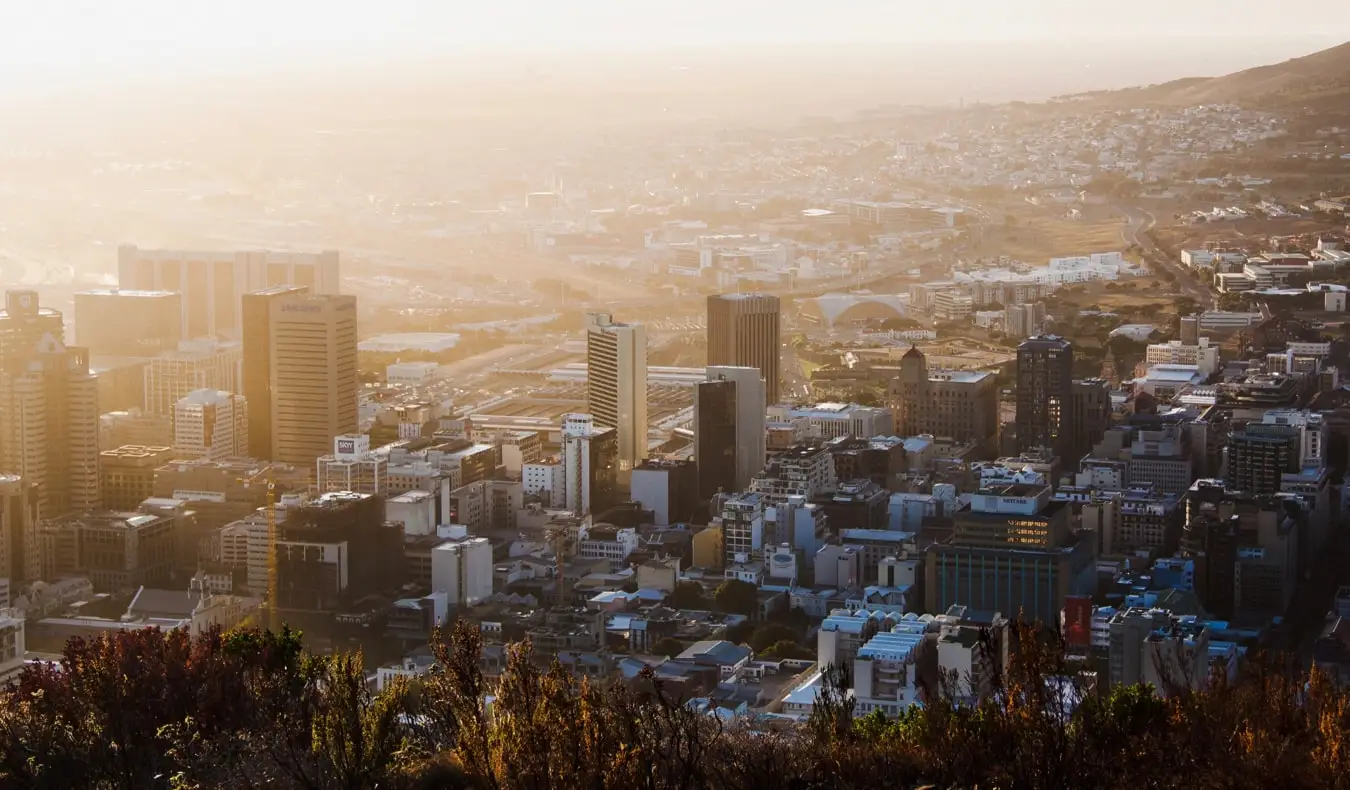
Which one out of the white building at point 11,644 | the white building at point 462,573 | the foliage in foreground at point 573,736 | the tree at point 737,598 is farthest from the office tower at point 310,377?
the foliage in foreground at point 573,736

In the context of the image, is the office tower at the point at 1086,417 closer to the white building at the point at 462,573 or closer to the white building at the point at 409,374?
the white building at the point at 462,573

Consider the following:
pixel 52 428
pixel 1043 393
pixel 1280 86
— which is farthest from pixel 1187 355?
pixel 1280 86

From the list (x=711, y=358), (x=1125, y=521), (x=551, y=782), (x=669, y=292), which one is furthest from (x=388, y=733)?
(x=669, y=292)

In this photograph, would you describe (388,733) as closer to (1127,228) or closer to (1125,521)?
(1125,521)

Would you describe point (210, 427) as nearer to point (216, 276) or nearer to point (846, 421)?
point (846, 421)

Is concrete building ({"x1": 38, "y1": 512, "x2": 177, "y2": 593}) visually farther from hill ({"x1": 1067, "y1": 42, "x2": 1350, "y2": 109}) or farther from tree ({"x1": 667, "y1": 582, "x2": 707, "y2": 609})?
hill ({"x1": 1067, "y1": 42, "x2": 1350, "y2": 109})
